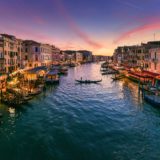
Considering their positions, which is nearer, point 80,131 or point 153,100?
point 80,131

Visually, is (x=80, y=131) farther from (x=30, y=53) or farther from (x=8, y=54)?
(x=30, y=53)

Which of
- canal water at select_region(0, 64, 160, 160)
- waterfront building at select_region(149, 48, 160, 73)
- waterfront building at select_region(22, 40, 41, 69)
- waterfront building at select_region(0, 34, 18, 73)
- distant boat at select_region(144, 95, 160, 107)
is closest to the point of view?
canal water at select_region(0, 64, 160, 160)

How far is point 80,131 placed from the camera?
1036 inches

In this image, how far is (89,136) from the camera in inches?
973

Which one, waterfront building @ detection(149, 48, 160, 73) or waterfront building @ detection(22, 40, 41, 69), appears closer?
waterfront building @ detection(149, 48, 160, 73)

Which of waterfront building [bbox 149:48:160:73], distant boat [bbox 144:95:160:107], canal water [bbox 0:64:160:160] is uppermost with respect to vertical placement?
waterfront building [bbox 149:48:160:73]

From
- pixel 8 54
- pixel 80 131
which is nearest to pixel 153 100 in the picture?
pixel 80 131

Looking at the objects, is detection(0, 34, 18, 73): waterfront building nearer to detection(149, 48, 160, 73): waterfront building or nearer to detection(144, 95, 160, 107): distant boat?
detection(144, 95, 160, 107): distant boat

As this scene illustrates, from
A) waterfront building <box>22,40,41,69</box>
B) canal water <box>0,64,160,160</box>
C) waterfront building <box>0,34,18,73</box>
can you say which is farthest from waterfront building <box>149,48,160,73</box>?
waterfront building <box>22,40,41,69</box>

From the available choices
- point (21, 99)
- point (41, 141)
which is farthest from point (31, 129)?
point (21, 99)

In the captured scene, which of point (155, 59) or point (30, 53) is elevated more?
point (30, 53)

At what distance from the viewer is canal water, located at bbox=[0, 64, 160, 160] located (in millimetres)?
20422

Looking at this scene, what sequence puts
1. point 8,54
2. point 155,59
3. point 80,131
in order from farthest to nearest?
point 155,59
point 8,54
point 80,131

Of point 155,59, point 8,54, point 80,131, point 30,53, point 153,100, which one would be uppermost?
point 30,53
